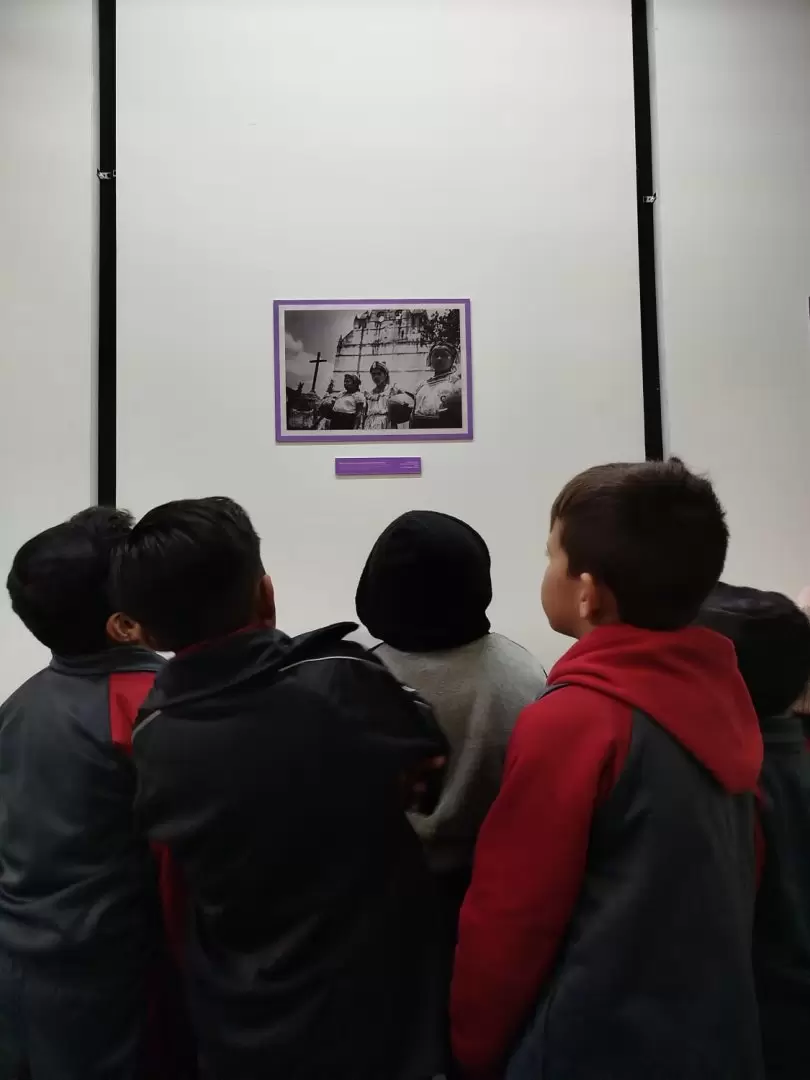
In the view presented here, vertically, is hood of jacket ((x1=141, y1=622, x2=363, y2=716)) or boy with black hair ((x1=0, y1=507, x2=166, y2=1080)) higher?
hood of jacket ((x1=141, y1=622, x2=363, y2=716))

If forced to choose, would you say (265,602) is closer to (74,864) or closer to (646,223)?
(74,864)

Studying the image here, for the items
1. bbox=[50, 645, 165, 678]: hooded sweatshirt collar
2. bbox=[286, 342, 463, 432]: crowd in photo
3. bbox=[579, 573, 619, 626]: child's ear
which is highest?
bbox=[286, 342, 463, 432]: crowd in photo

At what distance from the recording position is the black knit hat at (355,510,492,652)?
918 millimetres

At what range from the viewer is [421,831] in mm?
911

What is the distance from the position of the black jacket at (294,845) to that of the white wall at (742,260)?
1.11 meters

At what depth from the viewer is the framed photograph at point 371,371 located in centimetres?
146

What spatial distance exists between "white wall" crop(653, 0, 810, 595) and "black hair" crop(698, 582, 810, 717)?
0.69 metres

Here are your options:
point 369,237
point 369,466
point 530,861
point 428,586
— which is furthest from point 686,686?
point 369,237

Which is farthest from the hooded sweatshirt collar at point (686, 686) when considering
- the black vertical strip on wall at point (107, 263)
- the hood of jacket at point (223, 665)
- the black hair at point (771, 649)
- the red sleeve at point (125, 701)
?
the black vertical strip on wall at point (107, 263)

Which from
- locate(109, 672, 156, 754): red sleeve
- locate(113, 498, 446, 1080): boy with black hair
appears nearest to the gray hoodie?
locate(113, 498, 446, 1080): boy with black hair

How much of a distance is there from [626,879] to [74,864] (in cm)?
68

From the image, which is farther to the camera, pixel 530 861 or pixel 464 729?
pixel 464 729

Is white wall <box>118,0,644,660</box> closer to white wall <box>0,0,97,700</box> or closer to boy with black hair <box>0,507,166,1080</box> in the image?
white wall <box>0,0,97,700</box>

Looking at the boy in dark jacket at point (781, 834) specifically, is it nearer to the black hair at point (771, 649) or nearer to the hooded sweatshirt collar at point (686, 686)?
the black hair at point (771, 649)
